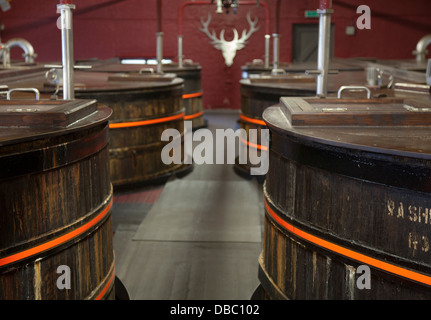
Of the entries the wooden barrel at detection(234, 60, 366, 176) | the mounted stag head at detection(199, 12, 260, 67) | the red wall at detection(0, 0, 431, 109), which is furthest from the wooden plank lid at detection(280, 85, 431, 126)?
the red wall at detection(0, 0, 431, 109)

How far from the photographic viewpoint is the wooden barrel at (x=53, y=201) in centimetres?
208

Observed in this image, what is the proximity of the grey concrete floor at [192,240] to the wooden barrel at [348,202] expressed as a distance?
78 cm

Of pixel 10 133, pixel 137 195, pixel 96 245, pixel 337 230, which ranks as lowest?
pixel 137 195

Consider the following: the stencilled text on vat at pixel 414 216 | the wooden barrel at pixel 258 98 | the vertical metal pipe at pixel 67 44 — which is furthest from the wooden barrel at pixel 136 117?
the stencilled text on vat at pixel 414 216

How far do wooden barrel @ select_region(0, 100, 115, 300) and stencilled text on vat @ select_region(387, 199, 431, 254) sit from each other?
132cm

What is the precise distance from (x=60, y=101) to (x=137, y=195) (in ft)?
9.22

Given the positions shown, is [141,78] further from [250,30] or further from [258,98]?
[250,30]

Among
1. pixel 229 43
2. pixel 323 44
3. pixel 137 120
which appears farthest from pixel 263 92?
pixel 229 43

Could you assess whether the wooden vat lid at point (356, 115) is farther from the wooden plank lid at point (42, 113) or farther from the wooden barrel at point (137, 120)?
the wooden barrel at point (137, 120)

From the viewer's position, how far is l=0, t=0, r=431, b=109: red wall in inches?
488

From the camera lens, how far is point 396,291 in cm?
198
